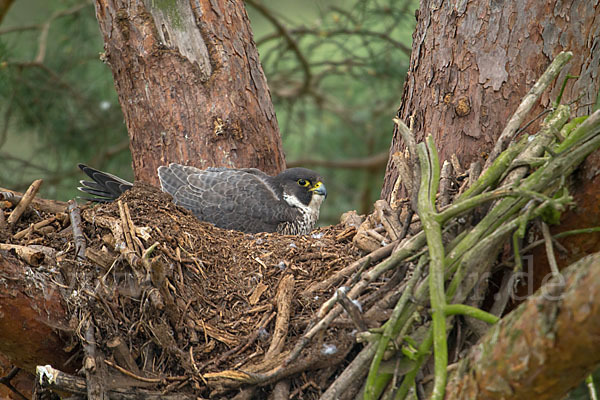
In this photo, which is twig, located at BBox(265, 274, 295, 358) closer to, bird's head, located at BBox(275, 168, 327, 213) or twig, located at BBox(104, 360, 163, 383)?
twig, located at BBox(104, 360, 163, 383)

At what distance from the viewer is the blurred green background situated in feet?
18.8

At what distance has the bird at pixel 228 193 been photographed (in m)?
3.91

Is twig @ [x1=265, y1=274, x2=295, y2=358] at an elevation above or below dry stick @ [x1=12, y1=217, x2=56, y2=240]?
below

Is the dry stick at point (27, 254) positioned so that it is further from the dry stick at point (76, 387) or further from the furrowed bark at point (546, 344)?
the furrowed bark at point (546, 344)

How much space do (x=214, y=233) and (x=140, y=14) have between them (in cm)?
143

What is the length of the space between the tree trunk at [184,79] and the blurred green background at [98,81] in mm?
1869

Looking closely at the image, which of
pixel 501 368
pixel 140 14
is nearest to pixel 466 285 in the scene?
pixel 501 368

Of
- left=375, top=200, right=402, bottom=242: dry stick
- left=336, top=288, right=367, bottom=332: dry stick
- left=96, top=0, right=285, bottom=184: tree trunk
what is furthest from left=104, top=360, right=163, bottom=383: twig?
left=96, top=0, right=285, bottom=184: tree trunk

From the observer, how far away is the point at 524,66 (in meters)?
2.74

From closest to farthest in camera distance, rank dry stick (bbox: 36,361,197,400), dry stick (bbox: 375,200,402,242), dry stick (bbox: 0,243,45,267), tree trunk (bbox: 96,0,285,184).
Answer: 1. dry stick (bbox: 36,361,197,400)
2. dry stick (bbox: 0,243,45,267)
3. dry stick (bbox: 375,200,402,242)
4. tree trunk (bbox: 96,0,285,184)

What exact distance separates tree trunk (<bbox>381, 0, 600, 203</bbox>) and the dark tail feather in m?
2.05

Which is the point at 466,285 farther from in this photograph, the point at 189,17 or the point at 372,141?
the point at 372,141

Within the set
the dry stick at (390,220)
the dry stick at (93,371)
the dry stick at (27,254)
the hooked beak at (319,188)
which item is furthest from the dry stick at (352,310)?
the hooked beak at (319,188)

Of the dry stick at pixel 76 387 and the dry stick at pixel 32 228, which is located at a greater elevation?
the dry stick at pixel 32 228
